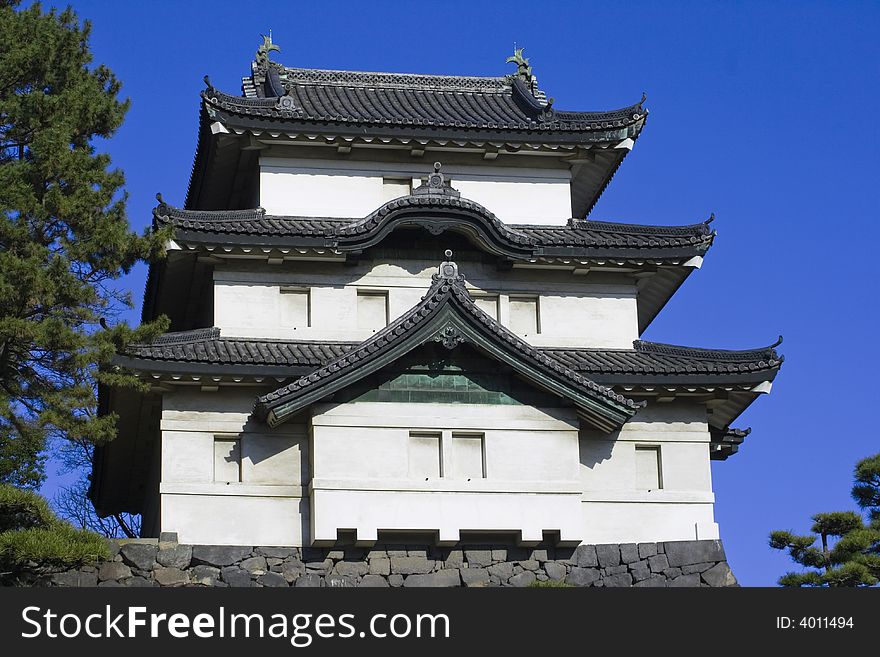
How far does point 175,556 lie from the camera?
29078mm

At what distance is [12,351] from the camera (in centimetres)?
3012

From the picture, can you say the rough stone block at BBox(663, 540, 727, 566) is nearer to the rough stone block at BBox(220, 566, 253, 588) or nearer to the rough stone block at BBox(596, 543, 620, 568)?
the rough stone block at BBox(596, 543, 620, 568)

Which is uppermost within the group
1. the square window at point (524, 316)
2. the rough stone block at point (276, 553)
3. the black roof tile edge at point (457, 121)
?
the black roof tile edge at point (457, 121)

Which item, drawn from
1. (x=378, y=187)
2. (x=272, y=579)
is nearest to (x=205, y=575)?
(x=272, y=579)

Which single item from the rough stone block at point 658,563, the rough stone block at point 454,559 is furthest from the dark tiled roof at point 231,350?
the rough stone block at point 658,563

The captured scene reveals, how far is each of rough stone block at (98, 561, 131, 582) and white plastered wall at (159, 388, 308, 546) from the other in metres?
1.17

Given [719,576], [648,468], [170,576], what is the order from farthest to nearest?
[648,468] → [719,576] → [170,576]

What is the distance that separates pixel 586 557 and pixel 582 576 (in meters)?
0.43

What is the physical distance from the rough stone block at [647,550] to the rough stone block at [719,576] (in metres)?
1.01

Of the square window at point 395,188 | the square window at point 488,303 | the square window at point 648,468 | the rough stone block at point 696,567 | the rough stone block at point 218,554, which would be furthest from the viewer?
the square window at point 395,188

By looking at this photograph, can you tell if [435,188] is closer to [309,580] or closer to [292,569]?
[292,569]

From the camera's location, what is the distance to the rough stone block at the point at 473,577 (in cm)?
2952

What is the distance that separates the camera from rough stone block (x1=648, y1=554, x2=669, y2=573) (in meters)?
30.5

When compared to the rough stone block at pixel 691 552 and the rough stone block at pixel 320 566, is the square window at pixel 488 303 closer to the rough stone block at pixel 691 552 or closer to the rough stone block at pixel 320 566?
the rough stone block at pixel 691 552
